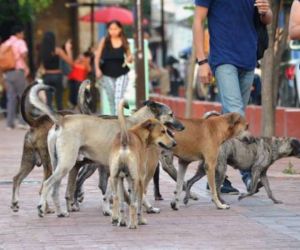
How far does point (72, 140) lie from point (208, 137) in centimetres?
131

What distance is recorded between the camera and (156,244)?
7.46 metres

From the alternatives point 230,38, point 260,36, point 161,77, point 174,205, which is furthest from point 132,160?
point 161,77

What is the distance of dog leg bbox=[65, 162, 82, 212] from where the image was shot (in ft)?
30.2

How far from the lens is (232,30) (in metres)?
9.88

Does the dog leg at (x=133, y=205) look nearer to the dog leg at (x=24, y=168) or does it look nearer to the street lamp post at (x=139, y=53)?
the dog leg at (x=24, y=168)

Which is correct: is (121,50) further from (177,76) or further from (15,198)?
(177,76)

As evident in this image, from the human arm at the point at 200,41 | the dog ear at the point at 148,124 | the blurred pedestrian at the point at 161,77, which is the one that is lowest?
the blurred pedestrian at the point at 161,77

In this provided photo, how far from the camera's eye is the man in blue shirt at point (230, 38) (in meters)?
9.84

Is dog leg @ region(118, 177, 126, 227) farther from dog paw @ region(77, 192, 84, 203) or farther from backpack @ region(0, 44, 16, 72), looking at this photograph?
backpack @ region(0, 44, 16, 72)

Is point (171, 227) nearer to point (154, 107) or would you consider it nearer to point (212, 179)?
point (212, 179)

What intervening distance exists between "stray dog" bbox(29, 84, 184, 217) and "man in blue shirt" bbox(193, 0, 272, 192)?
114 centimetres

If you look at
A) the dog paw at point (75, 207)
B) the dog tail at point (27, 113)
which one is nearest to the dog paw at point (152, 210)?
the dog paw at point (75, 207)

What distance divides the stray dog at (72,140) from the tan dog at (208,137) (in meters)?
0.38

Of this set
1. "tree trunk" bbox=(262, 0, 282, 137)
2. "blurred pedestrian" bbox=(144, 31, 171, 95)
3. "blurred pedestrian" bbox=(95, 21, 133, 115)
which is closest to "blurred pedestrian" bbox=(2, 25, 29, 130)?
"blurred pedestrian" bbox=(95, 21, 133, 115)
